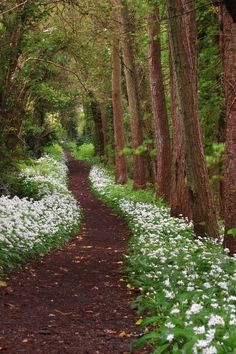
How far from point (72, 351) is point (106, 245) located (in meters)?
6.89

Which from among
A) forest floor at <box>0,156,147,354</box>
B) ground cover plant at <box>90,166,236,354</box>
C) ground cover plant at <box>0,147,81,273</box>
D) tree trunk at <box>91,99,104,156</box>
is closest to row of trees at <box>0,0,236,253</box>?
ground cover plant at <box>90,166,236,354</box>

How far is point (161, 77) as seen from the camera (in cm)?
1675

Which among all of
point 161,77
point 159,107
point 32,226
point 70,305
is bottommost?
point 70,305

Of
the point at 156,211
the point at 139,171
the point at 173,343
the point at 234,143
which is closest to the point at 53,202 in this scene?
the point at 156,211

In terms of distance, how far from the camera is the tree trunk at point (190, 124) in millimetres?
9148

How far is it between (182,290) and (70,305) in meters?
1.58

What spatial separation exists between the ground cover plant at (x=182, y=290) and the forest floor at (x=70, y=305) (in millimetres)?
312

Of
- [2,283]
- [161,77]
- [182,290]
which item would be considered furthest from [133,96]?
[182,290]

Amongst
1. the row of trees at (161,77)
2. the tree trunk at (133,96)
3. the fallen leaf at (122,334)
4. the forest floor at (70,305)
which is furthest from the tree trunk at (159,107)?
the fallen leaf at (122,334)

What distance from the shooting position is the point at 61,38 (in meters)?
18.0

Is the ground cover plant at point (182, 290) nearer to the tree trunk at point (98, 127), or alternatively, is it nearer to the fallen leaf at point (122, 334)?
the fallen leaf at point (122, 334)

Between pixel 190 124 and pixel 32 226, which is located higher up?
pixel 190 124

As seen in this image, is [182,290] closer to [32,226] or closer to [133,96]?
[32,226]

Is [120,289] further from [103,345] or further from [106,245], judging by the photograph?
[106,245]
